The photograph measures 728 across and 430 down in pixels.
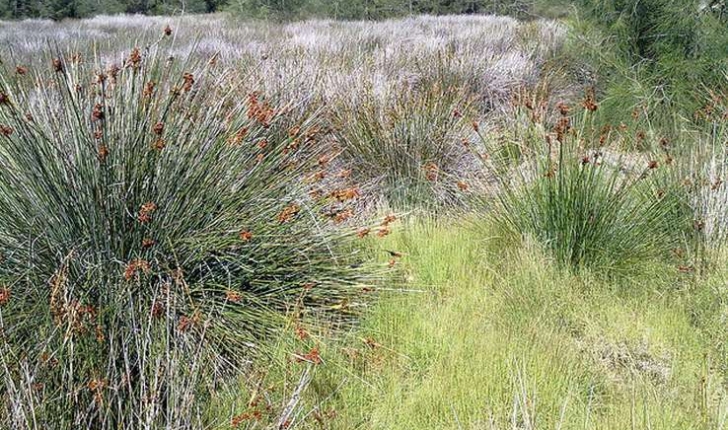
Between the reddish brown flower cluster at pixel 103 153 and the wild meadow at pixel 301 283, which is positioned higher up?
the reddish brown flower cluster at pixel 103 153

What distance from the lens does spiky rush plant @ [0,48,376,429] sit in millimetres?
1673

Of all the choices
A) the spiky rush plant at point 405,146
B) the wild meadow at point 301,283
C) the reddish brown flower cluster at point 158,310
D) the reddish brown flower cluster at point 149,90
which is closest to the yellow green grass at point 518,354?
the wild meadow at point 301,283

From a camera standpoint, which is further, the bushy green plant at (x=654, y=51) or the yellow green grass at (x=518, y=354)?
the bushy green plant at (x=654, y=51)

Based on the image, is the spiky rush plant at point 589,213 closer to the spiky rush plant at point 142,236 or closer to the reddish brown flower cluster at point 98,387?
the spiky rush plant at point 142,236

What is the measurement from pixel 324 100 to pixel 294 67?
0.59 m

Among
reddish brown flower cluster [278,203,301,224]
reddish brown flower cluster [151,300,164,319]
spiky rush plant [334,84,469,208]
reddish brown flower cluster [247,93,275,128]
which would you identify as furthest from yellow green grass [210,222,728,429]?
spiky rush plant [334,84,469,208]

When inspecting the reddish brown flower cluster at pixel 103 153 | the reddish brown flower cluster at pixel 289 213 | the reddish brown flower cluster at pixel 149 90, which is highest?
the reddish brown flower cluster at pixel 149 90

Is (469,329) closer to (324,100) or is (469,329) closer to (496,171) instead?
(496,171)

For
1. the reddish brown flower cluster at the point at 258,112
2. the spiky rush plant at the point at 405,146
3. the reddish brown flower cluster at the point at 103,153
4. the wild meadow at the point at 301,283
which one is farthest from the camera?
the spiky rush plant at the point at 405,146

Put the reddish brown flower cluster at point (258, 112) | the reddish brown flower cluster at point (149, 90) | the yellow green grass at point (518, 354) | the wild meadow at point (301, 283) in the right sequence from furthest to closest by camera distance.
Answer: the reddish brown flower cluster at point (258, 112), the reddish brown flower cluster at point (149, 90), the yellow green grass at point (518, 354), the wild meadow at point (301, 283)

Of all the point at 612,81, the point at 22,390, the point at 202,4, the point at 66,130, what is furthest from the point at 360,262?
the point at 202,4

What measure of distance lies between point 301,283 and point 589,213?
1.36 meters

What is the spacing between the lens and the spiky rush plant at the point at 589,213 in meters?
2.76

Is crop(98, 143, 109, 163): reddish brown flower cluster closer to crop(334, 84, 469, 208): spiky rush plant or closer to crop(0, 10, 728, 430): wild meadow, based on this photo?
crop(0, 10, 728, 430): wild meadow
